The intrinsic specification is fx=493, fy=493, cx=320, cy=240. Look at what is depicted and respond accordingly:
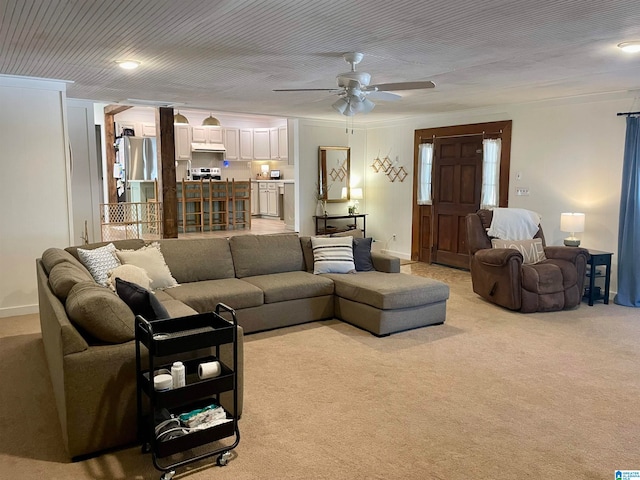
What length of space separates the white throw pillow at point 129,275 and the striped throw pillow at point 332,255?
5.60 feet

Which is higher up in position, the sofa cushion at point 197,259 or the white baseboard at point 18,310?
the sofa cushion at point 197,259

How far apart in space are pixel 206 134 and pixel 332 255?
742 centimetres

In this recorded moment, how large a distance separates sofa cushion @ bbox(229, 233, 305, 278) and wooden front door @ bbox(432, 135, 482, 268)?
3175 millimetres

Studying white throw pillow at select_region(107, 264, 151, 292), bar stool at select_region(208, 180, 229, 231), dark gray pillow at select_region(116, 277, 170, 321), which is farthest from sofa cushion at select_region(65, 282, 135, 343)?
bar stool at select_region(208, 180, 229, 231)

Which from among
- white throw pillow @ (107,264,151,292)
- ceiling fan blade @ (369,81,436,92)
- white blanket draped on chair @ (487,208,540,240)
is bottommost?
white throw pillow @ (107,264,151,292)

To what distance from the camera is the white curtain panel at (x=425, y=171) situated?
7676mm

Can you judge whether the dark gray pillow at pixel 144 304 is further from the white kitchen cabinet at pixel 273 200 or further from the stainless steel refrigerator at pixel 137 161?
the white kitchen cabinet at pixel 273 200

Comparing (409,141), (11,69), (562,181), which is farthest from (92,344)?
(409,141)

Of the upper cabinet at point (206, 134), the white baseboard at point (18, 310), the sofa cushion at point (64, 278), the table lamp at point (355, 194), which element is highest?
the upper cabinet at point (206, 134)

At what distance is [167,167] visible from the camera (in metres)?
6.64

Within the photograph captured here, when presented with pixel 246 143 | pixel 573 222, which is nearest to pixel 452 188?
pixel 573 222

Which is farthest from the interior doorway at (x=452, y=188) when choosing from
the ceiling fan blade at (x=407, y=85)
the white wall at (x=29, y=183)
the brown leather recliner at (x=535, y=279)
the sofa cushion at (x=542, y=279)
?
the white wall at (x=29, y=183)

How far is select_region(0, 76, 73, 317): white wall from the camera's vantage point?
4691 millimetres

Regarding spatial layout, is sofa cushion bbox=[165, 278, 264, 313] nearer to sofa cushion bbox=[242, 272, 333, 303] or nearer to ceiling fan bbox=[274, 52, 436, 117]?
sofa cushion bbox=[242, 272, 333, 303]
